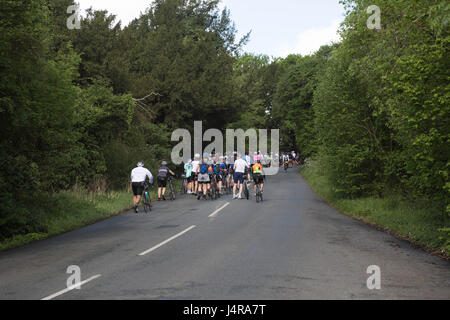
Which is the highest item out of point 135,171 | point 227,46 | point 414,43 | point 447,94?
point 227,46

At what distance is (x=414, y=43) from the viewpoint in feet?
36.5

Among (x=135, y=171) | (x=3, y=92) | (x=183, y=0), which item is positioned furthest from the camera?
(x=183, y=0)

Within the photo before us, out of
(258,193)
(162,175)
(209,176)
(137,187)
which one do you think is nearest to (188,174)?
(209,176)

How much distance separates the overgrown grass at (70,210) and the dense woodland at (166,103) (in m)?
0.37

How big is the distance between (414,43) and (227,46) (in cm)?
4777

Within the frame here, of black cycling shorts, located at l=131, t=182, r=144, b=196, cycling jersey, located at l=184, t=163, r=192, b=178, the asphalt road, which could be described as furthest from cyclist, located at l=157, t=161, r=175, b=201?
the asphalt road

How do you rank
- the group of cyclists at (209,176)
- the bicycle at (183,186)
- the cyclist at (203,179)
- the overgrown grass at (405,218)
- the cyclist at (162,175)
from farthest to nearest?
1. the bicycle at (183,186)
2. the cyclist at (203,179)
3. the cyclist at (162,175)
4. the group of cyclists at (209,176)
5. the overgrown grass at (405,218)

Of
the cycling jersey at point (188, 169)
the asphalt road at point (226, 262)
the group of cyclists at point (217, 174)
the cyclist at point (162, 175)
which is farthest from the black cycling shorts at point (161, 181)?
the asphalt road at point (226, 262)

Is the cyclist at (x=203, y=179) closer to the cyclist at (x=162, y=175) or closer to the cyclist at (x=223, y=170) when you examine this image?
the cyclist at (x=162, y=175)

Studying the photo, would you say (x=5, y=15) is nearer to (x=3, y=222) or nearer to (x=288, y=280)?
(x=3, y=222)

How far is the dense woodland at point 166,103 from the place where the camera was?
34.7 ft

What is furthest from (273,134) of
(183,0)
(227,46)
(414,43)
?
(414,43)

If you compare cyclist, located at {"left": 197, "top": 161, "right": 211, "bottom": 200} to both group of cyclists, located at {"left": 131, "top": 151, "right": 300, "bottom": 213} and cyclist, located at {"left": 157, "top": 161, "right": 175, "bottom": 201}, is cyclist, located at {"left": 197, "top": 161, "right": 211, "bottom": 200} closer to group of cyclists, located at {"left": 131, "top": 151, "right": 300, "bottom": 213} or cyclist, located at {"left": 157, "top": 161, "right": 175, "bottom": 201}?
group of cyclists, located at {"left": 131, "top": 151, "right": 300, "bottom": 213}

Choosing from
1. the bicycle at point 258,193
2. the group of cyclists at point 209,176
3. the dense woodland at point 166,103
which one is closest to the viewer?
the dense woodland at point 166,103
